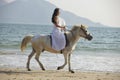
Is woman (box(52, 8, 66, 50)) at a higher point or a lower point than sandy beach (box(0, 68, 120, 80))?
higher

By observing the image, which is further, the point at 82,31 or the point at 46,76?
the point at 82,31

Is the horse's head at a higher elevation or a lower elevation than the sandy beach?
higher

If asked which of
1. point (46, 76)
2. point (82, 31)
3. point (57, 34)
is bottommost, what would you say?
point (46, 76)

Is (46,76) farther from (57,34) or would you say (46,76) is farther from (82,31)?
(82,31)

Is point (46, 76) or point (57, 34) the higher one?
point (57, 34)

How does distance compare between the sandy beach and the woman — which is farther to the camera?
the woman

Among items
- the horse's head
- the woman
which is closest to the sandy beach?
the woman

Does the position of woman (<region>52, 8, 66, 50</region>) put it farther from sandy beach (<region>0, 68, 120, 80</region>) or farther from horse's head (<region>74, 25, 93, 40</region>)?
sandy beach (<region>0, 68, 120, 80</region>)

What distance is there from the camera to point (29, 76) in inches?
455

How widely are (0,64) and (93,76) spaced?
463 centimetres

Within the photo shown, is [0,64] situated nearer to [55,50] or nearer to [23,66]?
[23,66]

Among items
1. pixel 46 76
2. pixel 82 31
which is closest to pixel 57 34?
pixel 82 31

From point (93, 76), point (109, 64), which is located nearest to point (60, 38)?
point (93, 76)

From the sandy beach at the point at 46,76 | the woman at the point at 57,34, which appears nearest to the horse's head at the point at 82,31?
the woman at the point at 57,34
